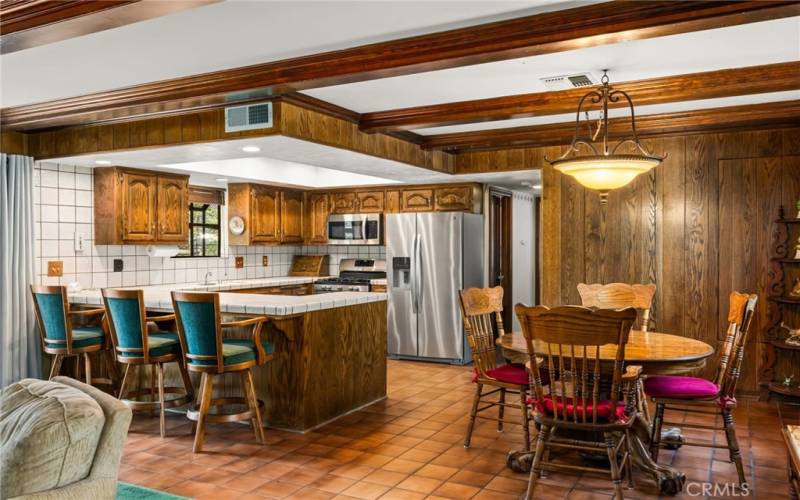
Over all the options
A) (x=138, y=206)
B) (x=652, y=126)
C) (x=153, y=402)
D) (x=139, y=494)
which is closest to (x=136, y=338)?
(x=153, y=402)

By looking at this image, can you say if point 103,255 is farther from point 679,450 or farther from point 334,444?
point 679,450

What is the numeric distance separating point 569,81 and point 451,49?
1078mm

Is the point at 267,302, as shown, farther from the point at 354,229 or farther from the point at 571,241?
the point at 354,229

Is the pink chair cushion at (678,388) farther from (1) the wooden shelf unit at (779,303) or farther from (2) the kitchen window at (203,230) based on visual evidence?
(2) the kitchen window at (203,230)

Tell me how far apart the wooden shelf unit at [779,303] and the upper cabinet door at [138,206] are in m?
5.37

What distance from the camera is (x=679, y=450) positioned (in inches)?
150

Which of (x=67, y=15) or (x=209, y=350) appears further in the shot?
(x=209, y=350)

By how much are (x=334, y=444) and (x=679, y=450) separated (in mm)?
2092

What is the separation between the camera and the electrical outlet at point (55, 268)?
527 cm

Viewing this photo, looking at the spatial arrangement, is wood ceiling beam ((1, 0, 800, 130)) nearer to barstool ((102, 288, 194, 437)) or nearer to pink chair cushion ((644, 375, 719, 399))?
barstool ((102, 288, 194, 437))

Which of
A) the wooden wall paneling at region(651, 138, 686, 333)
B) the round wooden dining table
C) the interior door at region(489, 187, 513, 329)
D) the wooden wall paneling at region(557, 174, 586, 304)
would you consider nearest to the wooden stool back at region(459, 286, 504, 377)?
the round wooden dining table

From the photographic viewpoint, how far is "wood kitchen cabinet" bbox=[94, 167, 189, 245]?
18.4 feet

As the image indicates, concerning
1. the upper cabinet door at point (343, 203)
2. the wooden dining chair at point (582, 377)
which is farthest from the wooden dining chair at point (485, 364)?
the upper cabinet door at point (343, 203)

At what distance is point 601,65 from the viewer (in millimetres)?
3527
